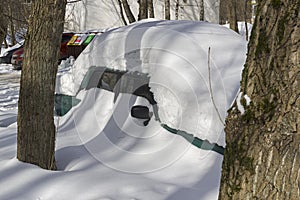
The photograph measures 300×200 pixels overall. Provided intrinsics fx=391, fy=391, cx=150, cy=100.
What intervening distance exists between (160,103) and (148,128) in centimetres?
29

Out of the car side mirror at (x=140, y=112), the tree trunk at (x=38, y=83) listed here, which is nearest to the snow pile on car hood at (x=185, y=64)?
the car side mirror at (x=140, y=112)

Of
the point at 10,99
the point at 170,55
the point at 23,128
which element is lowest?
the point at 10,99

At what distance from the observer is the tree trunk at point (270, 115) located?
5.09 feet

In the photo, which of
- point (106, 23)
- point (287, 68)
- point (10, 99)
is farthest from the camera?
point (106, 23)

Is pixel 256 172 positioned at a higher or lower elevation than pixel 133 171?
higher

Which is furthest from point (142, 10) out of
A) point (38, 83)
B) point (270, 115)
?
point (270, 115)

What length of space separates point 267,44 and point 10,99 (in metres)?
8.91

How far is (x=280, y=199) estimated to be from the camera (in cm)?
161

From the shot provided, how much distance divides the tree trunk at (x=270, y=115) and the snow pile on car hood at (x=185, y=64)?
5.17ft

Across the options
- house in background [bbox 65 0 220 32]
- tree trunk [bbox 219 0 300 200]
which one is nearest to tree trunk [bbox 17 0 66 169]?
tree trunk [bbox 219 0 300 200]

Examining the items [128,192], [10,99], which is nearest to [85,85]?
[128,192]

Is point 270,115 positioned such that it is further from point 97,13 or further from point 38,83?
point 97,13

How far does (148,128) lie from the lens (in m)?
4.06

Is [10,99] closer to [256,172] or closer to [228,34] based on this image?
[228,34]
